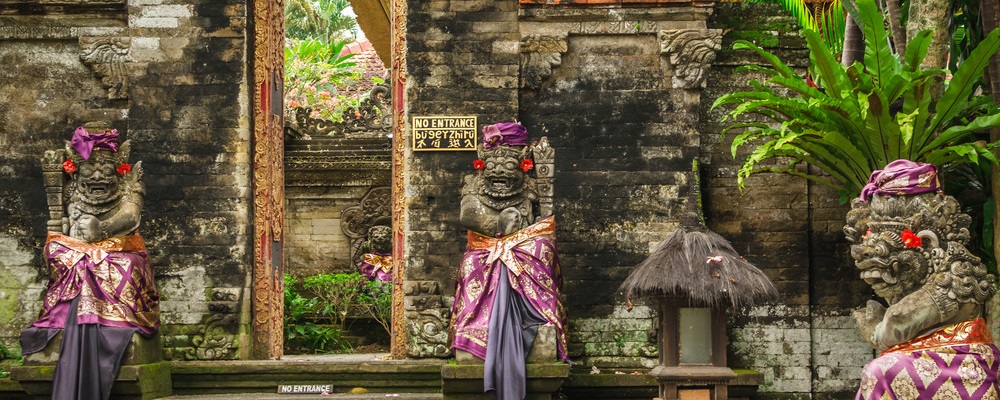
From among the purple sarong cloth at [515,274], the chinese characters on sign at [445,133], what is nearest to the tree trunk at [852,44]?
the chinese characters on sign at [445,133]

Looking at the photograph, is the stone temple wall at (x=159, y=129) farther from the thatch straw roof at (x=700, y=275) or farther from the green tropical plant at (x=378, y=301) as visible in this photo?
the thatch straw roof at (x=700, y=275)

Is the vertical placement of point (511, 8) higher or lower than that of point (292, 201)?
higher

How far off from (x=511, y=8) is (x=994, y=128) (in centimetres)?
367

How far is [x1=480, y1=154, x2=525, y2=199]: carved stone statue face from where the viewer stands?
8.57 metres

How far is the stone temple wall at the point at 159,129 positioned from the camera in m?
9.48

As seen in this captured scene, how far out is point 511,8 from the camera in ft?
→ 31.9

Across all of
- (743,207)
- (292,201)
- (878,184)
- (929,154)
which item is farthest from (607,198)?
(292,201)

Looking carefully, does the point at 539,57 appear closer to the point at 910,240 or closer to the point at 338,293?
the point at 338,293

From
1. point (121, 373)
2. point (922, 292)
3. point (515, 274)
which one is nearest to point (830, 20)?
point (515, 274)

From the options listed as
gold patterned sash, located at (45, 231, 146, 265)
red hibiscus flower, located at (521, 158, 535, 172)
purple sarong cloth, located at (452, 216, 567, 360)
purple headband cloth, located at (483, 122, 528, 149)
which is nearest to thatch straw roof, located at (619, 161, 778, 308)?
purple sarong cloth, located at (452, 216, 567, 360)

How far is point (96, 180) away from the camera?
8656 mm

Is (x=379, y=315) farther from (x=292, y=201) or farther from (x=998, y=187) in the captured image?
(x=998, y=187)

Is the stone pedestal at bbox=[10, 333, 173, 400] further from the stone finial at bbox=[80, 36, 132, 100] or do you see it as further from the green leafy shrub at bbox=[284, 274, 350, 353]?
the green leafy shrub at bbox=[284, 274, 350, 353]

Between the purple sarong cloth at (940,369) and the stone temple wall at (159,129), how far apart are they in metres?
5.68
